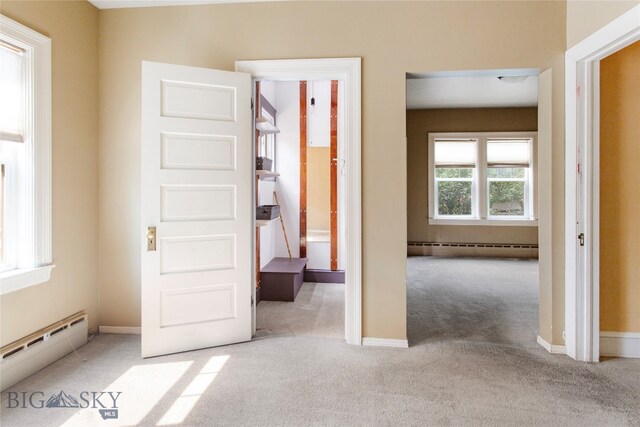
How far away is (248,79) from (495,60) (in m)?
1.98

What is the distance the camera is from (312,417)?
75.2 inches

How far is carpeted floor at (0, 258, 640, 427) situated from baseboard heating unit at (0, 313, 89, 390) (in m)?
0.09

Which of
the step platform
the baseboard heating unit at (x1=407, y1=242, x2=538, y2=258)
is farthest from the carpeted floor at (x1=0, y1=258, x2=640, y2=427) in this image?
the baseboard heating unit at (x1=407, y1=242, x2=538, y2=258)

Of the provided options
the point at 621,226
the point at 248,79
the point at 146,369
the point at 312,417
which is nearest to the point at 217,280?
the point at 146,369

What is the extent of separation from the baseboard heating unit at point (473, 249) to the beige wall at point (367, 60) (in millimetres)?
4420

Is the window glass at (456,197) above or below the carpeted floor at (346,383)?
above

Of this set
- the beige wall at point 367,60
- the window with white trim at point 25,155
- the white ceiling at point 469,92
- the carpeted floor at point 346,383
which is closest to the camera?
the carpeted floor at point 346,383

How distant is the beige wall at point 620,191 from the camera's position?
2.59 metres

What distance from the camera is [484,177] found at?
23.0ft

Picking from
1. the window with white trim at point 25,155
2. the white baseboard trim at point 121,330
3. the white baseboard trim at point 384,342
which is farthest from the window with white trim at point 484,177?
the window with white trim at point 25,155

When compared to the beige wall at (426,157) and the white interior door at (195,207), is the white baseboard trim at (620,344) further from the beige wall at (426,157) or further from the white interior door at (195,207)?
the beige wall at (426,157)

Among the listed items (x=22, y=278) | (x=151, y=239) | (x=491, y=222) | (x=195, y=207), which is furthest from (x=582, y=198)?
(x=491, y=222)

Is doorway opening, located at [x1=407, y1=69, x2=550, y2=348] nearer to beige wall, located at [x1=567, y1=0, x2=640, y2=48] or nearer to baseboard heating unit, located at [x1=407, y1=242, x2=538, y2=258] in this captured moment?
baseboard heating unit, located at [x1=407, y1=242, x2=538, y2=258]

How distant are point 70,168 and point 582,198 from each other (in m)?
3.89
